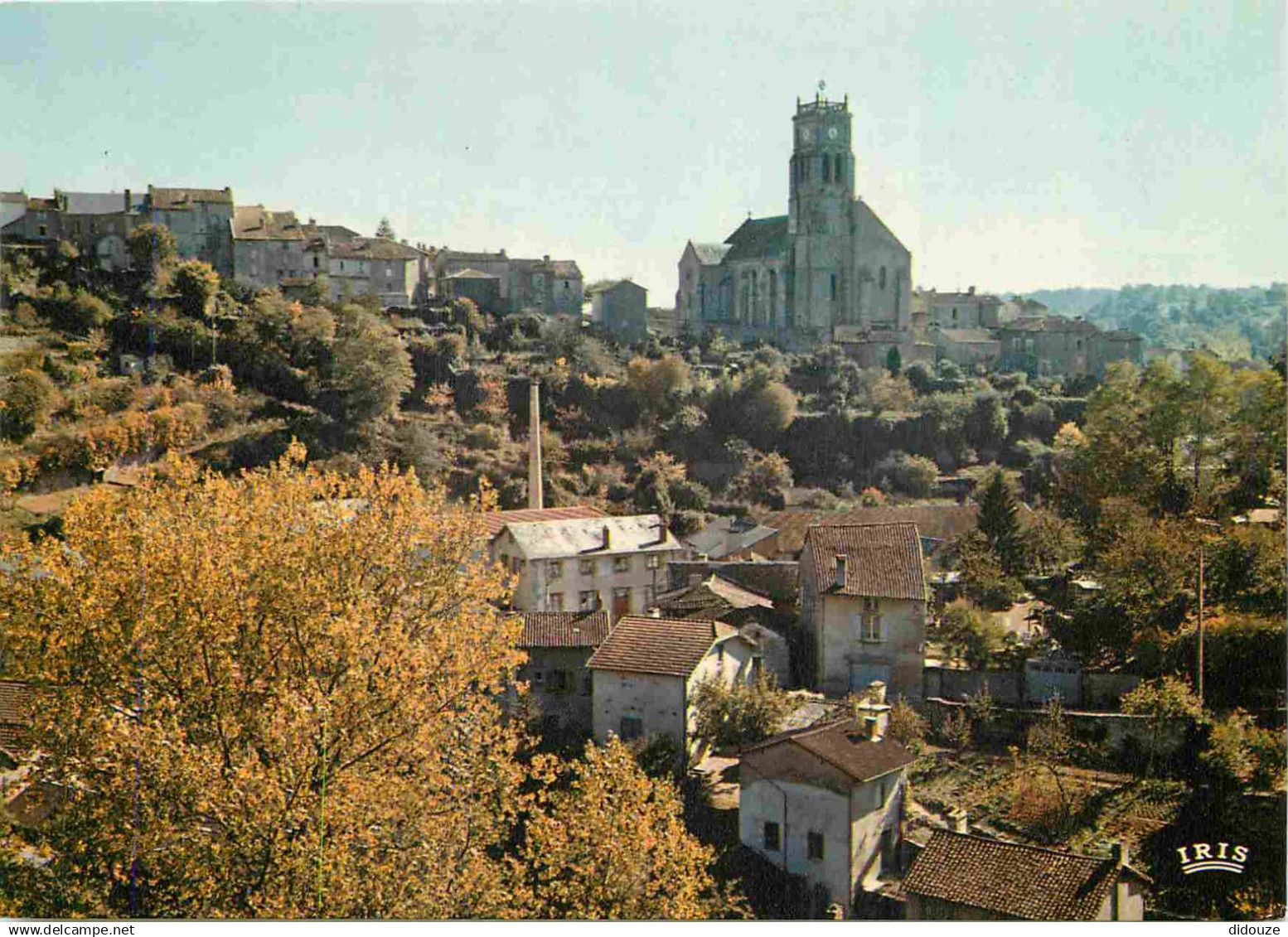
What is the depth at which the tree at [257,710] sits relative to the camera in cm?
656

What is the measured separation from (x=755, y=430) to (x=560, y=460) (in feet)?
15.3

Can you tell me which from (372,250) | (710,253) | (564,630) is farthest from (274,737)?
(710,253)

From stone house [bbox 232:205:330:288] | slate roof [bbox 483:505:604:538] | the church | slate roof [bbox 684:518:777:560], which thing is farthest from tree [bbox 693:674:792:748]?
the church

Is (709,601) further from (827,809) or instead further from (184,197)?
(184,197)

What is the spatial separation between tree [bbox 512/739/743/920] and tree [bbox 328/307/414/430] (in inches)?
583

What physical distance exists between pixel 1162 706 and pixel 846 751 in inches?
119

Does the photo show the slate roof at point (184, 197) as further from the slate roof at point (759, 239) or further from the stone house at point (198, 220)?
the slate roof at point (759, 239)

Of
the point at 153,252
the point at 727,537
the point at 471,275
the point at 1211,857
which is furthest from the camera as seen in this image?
the point at 471,275

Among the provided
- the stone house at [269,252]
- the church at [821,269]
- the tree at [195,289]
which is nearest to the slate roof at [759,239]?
the church at [821,269]

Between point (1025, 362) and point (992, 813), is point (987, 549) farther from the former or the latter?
point (1025, 362)

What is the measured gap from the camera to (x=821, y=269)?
31203 millimetres

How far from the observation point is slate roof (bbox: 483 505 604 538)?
14438 millimetres

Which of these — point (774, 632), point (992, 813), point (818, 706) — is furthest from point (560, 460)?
point (992, 813)

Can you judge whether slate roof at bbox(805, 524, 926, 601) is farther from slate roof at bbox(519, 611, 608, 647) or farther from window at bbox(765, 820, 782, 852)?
window at bbox(765, 820, 782, 852)
